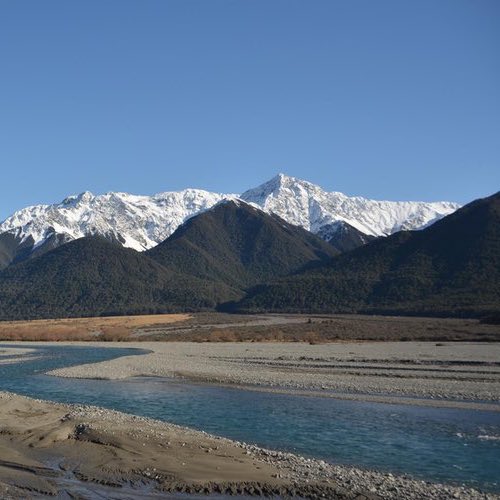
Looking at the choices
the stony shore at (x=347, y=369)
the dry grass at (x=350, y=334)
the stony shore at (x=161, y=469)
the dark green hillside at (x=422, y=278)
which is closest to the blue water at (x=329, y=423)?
the stony shore at (x=161, y=469)

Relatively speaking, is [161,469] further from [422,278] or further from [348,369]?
[422,278]

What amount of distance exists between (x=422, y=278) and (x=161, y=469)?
148 meters

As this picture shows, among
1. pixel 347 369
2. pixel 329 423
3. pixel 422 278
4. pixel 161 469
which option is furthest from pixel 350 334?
pixel 422 278

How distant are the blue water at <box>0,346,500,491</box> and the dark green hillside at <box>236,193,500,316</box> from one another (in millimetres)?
90964

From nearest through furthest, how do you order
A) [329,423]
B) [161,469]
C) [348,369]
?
[161,469] → [329,423] → [348,369]

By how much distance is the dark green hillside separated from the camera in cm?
14075

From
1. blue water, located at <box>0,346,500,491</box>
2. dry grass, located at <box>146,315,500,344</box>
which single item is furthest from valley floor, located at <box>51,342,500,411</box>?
dry grass, located at <box>146,315,500,344</box>

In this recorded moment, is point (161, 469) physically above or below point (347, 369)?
above

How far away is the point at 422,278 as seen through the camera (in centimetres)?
16112

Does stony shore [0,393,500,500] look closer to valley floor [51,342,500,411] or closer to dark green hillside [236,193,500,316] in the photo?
valley floor [51,342,500,411]

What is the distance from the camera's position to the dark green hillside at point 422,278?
462 ft

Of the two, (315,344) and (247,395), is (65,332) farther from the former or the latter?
(247,395)

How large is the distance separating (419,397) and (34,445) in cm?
2261

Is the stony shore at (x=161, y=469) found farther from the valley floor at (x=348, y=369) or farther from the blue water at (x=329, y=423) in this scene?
the valley floor at (x=348, y=369)
